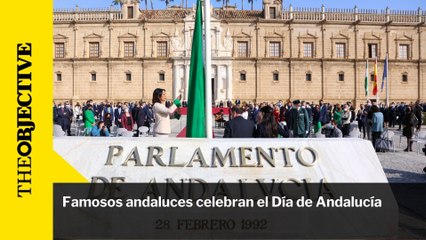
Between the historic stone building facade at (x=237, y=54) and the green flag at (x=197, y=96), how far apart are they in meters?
38.5

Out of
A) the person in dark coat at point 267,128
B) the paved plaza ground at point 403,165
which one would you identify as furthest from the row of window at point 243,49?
the person in dark coat at point 267,128

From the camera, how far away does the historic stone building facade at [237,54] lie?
4666cm

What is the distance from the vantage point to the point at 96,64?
4719cm

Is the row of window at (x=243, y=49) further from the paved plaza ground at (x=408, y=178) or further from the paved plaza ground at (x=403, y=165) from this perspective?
the paved plaza ground at (x=403, y=165)

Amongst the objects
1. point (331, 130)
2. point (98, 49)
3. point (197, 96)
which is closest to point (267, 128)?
point (197, 96)

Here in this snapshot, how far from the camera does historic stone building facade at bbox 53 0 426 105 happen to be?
46656 mm

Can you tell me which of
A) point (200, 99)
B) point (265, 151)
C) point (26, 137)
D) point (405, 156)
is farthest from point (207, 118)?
point (405, 156)

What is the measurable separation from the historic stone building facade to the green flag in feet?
126

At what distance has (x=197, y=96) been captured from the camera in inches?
286

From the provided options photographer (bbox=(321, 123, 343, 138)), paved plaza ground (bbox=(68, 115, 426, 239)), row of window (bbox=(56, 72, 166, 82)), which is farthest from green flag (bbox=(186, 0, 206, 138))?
row of window (bbox=(56, 72, 166, 82))

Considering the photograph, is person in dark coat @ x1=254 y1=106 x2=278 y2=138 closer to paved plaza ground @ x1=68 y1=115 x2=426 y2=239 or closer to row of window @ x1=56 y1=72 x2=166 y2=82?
paved plaza ground @ x1=68 y1=115 x2=426 y2=239

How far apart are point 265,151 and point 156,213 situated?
1.44 m

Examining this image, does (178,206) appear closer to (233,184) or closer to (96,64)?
(233,184)

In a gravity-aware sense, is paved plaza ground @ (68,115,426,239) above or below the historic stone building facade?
below
